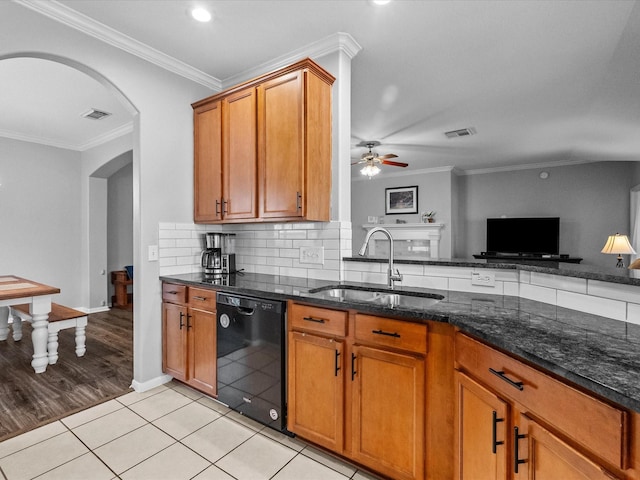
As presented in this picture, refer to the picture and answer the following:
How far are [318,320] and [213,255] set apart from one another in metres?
1.44

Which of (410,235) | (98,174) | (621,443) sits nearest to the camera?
(621,443)

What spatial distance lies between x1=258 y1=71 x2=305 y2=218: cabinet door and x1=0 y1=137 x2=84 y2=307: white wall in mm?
4509

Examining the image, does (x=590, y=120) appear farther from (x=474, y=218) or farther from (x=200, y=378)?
→ (x=200, y=378)

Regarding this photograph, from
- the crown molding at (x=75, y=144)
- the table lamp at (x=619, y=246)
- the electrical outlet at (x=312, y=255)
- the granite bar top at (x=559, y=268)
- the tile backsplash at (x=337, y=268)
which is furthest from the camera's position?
the crown molding at (x=75, y=144)

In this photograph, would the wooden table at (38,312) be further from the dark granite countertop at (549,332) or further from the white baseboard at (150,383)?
the dark granite countertop at (549,332)

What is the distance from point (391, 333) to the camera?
1575 millimetres

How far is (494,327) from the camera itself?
1278 mm

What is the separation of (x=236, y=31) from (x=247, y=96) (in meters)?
0.43

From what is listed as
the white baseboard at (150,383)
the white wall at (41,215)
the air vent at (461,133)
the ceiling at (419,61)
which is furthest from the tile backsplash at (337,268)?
the white wall at (41,215)

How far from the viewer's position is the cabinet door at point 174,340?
256 cm

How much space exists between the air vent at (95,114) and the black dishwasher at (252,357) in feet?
10.5

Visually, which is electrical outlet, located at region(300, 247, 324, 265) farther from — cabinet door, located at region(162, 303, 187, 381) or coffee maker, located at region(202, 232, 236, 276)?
cabinet door, located at region(162, 303, 187, 381)

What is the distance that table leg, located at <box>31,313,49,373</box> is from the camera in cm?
296

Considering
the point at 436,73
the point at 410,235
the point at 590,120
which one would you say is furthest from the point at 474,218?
the point at 436,73
